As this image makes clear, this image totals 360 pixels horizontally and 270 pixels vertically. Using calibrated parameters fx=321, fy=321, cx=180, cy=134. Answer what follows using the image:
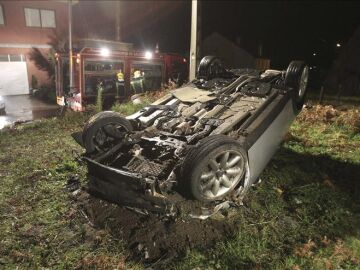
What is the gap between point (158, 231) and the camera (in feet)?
12.3

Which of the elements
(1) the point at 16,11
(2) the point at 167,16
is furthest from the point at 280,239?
(2) the point at 167,16

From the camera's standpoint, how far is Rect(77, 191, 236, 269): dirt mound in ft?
11.5

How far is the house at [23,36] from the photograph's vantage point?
1853cm

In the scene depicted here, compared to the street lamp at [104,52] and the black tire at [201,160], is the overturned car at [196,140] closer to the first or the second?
the black tire at [201,160]

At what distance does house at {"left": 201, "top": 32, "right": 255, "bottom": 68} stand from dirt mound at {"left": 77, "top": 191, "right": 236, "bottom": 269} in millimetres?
20870

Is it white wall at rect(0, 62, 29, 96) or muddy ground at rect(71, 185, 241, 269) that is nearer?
muddy ground at rect(71, 185, 241, 269)

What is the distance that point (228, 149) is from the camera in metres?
3.65

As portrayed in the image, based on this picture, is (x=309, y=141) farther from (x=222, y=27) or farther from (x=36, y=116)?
(x=222, y=27)

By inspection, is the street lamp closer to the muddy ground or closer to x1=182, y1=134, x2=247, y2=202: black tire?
the muddy ground

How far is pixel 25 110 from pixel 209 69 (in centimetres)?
1016

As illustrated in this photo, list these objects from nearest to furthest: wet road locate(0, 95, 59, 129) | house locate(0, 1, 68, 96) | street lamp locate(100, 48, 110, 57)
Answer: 1. street lamp locate(100, 48, 110, 57)
2. wet road locate(0, 95, 59, 129)
3. house locate(0, 1, 68, 96)

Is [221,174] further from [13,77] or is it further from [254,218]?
[13,77]

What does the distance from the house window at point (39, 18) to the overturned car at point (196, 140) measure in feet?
56.6

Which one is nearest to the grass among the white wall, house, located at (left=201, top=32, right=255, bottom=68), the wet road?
the wet road
